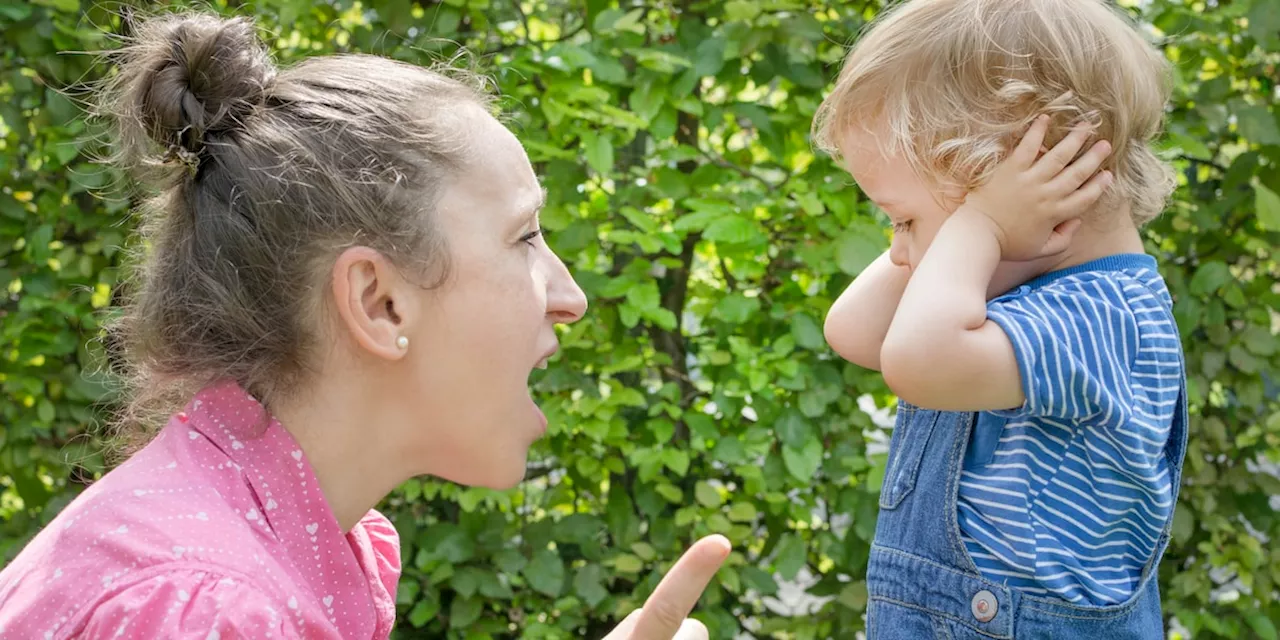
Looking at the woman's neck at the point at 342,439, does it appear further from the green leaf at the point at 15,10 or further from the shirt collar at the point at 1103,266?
the green leaf at the point at 15,10

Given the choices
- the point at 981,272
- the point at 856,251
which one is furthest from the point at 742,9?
the point at 981,272

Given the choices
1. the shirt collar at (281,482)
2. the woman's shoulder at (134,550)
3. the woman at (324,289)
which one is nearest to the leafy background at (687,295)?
the woman at (324,289)

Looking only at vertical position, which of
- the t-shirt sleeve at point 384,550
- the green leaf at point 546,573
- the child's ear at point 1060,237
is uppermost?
the child's ear at point 1060,237

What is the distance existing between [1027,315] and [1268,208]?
4.78 feet

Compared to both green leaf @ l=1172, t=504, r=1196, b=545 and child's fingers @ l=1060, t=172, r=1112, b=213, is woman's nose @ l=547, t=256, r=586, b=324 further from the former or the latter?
green leaf @ l=1172, t=504, r=1196, b=545

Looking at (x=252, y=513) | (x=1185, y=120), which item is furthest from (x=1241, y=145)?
(x=252, y=513)

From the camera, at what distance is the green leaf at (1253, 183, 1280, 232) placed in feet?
8.86

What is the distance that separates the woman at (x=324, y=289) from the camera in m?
1.49

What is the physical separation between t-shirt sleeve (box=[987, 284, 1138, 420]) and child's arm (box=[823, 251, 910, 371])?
0.86ft

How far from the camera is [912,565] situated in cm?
166

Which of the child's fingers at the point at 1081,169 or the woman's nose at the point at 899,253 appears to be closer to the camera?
the child's fingers at the point at 1081,169

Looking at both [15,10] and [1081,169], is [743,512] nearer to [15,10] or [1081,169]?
[1081,169]

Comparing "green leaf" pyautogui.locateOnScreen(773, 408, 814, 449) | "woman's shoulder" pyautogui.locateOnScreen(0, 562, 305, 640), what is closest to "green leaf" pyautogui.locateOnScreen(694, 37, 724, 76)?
"green leaf" pyautogui.locateOnScreen(773, 408, 814, 449)

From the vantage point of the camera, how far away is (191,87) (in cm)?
154
